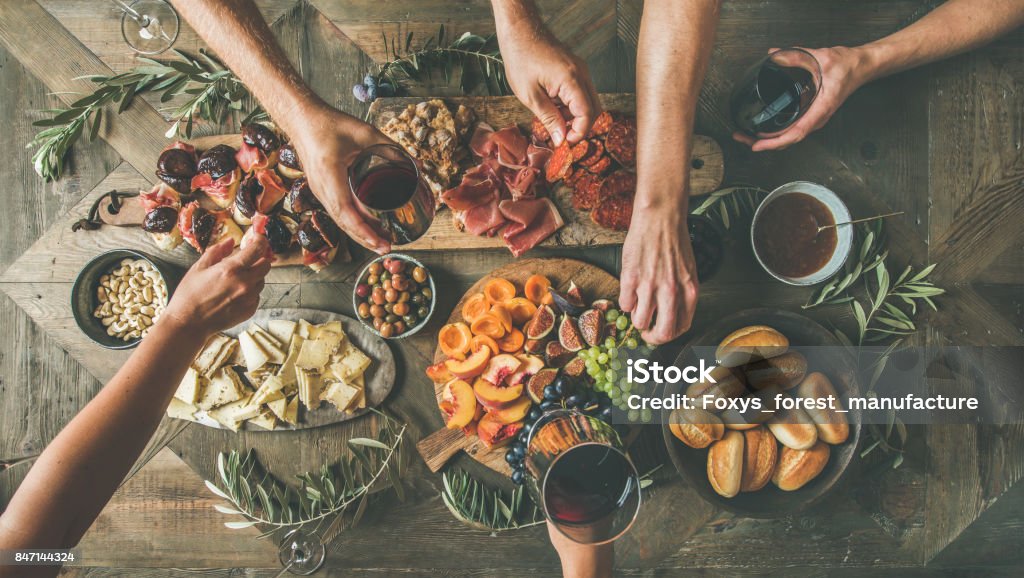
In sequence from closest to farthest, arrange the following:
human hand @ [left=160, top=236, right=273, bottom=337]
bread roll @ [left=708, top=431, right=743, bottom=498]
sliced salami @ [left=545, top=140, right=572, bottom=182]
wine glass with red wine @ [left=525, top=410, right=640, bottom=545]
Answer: wine glass with red wine @ [left=525, top=410, right=640, bottom=545] < human hand @ [left=160, top=236, right=273, bottom=337] < bread roll @ [left=708, top=431, right=743, bottom=498] < sliced salami @ [left=545, top=140, right=572, bottom=182]

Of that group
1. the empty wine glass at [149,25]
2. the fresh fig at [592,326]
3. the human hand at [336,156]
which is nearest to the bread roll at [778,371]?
the fresh fig at [592,326]

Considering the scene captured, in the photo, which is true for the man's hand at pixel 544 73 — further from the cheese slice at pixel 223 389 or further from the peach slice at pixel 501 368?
the cheese slice at pixel 223 389

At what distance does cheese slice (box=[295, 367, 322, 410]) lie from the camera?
4.94 feet

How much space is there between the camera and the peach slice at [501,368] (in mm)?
1445

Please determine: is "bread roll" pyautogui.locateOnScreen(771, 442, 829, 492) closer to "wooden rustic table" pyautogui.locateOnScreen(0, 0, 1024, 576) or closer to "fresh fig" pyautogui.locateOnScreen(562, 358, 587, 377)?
"wooden rustic table" pyautogui.locateOnScreen(0, 0, 1024, 576)

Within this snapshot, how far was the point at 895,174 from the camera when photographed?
159 cm

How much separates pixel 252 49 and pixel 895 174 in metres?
1.72

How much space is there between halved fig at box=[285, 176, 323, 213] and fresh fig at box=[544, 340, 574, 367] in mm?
718

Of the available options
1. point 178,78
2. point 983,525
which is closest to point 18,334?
point 178,78

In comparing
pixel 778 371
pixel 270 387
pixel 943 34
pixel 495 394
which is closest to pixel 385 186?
A: pixel 495 394

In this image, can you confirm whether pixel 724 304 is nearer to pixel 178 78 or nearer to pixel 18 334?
pixel 178 78

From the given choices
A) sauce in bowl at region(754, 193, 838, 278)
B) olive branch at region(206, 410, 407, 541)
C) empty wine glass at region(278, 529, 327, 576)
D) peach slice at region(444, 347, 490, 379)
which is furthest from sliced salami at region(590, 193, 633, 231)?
empty wine glass at region(278, 529, 327, 576)

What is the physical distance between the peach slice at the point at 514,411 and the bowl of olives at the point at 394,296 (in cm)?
31

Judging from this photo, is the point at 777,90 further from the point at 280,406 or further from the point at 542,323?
the point at 280,406
